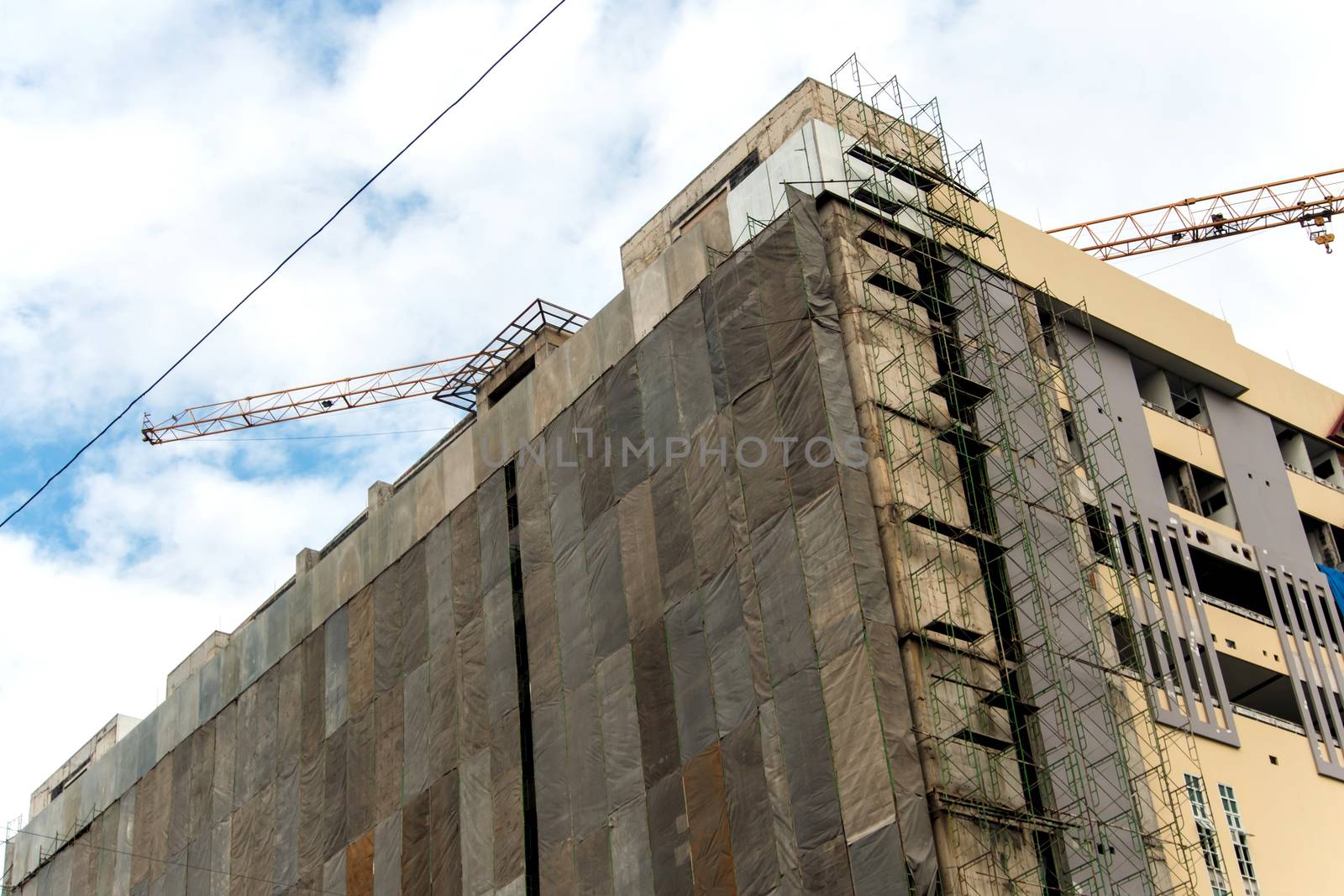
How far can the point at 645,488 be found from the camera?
44.3 m

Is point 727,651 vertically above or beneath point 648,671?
beneath

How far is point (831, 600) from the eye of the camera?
37844 millimetres

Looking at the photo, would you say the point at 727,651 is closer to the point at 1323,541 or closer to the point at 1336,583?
the point at 1336,583

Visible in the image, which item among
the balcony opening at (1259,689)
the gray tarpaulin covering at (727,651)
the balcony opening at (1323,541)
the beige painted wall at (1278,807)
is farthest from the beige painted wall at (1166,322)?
the gray tarpaulin covering at (727,651)

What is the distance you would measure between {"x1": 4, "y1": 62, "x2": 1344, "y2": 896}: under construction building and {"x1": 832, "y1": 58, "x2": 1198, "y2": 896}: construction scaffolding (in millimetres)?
122

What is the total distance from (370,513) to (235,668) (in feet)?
26.8

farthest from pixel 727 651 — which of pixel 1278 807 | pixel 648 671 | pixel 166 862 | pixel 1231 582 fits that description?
pixel 166 862

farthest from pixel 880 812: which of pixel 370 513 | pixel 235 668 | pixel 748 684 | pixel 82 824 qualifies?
pixel 82 824

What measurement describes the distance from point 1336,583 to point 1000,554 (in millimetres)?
20399

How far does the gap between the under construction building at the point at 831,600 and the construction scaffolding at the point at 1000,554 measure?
122 mm

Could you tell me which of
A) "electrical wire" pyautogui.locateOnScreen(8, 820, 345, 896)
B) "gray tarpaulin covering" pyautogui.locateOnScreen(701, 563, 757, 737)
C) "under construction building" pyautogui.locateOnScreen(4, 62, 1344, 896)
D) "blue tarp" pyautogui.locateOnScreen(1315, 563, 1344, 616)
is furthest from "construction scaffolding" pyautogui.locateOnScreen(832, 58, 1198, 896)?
"electrical wire" pyautogui.locateOnScreen(8, 820, 345, 896)

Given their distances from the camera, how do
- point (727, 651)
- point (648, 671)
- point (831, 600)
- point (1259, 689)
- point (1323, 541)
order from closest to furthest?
point (831, 600)
point (727, 651)
point (648, 671)
point (1259, 689)
point (1323, 541)

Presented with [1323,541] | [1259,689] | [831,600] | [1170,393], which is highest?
[1170,393]

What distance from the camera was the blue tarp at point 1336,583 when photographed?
2178 inches
